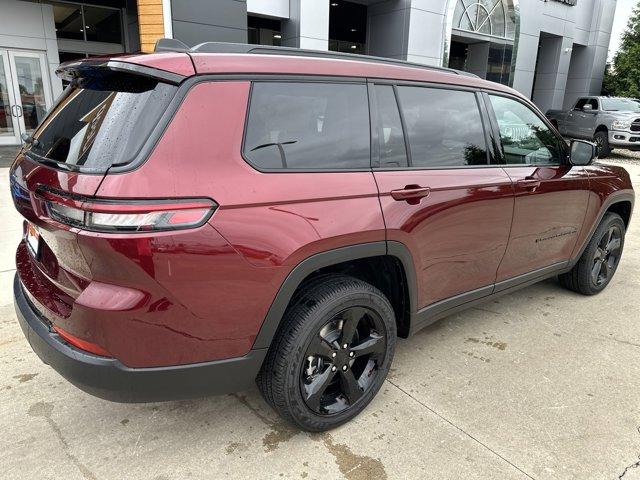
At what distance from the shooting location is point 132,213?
171 centimetres

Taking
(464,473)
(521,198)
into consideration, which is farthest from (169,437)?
(521,198)

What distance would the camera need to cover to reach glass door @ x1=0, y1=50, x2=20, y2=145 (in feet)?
42.8

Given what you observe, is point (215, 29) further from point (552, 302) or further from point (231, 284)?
point (231, 284)

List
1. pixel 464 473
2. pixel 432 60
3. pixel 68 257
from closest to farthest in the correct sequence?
pixel 68 257, pixel 464 473, pixel 432 60

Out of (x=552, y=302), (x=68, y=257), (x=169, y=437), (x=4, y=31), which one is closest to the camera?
(x=68, y=257)

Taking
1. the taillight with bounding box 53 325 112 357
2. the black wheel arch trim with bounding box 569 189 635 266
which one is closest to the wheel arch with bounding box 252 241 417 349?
the taillight with bounding box 53 325 112 357

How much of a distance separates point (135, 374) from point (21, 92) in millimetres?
14705

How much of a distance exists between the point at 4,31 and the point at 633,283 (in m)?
15.4

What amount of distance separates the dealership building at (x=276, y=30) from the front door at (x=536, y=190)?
8818mm

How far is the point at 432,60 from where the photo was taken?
15188 mm

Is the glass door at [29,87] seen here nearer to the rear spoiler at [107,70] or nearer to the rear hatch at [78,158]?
the rear spoiler at [107,70]

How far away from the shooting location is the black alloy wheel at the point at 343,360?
2326 millimetres

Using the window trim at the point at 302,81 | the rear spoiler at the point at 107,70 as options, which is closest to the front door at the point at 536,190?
the window trim at the point at 302,81

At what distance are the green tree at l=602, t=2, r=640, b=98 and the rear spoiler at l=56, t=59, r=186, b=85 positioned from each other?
87.0 ft
